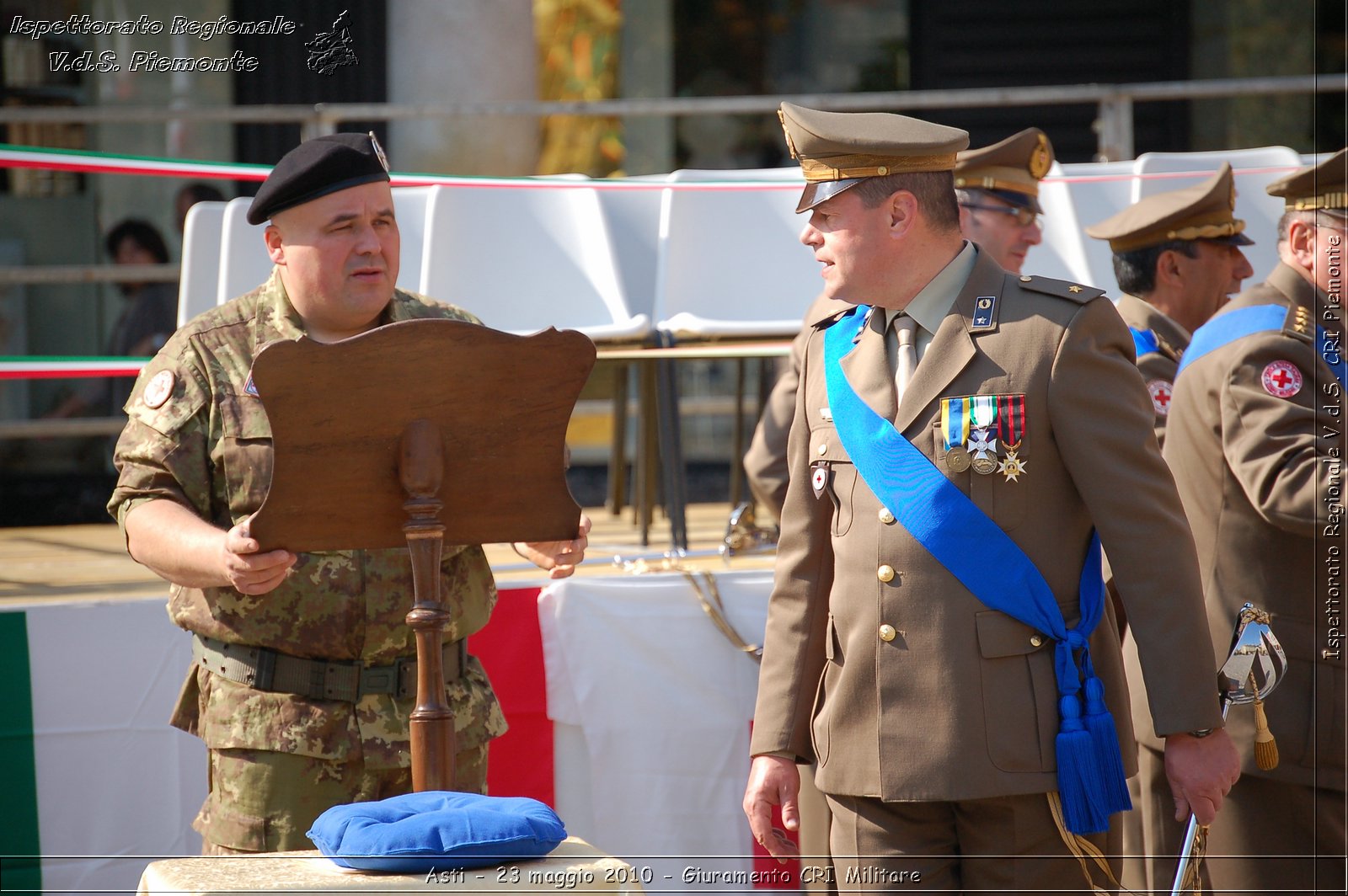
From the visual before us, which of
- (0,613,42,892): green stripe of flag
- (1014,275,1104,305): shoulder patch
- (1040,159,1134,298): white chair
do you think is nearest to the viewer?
(1014,275,1104,305): shoulder patch

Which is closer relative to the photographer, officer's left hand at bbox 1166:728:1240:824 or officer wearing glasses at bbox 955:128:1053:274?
officer's left hand at bbox 1166:728:1240:824

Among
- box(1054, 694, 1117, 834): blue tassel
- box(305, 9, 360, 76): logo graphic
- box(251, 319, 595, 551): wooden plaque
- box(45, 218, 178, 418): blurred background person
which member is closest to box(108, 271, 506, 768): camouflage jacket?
box(251, 319, 595, 551): wooden plaque

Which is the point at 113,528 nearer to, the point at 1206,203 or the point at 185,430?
the point at 185,430

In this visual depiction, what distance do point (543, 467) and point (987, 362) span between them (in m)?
0.79

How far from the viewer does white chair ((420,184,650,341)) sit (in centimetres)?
523

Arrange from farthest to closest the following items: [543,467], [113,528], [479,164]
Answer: [479,164] < [113,528] < [543,467]

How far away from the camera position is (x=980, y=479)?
256 cm

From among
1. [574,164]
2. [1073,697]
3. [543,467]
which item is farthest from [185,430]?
[574,164]

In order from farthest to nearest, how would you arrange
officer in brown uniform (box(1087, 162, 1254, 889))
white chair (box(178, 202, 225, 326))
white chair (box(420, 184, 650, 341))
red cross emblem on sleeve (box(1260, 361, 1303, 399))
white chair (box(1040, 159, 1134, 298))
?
1. white chair (box(1040, 159, 1134, 298))
2. white chair (box(420, 184, 650, 341))
3. white chair (box(178, 202, 225, 326))
4. officer in brown uniform (box(1087, 162, 1254, 889))
5. red cross emblem on sleeve (box(1260, 361, 1303, 399))

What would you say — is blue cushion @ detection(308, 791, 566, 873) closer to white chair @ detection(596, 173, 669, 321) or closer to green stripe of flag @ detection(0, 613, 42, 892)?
green stripe of flag @ detection(0, 613, 42, 892)

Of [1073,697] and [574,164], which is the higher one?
[574,164]

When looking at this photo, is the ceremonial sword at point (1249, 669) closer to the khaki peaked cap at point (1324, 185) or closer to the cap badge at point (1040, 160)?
the khaki peaked cap at point (1324, 185)

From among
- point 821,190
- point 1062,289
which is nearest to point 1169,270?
point 1062,289

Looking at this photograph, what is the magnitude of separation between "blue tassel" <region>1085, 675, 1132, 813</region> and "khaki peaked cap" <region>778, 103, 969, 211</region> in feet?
3.12
